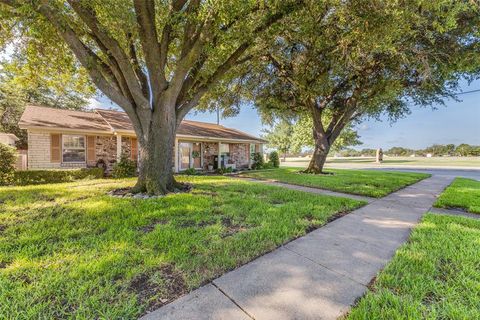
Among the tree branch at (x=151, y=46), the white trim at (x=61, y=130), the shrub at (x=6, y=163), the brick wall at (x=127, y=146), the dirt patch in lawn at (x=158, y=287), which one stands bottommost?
the dirt patch in lawn at (x=158, y=287)

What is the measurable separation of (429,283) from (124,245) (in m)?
3.53

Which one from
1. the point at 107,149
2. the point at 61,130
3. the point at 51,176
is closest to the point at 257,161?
the point at 107,149

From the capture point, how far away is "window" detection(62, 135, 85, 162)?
33.9 ft

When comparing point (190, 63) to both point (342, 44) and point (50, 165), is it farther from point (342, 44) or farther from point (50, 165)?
point (50, 165)

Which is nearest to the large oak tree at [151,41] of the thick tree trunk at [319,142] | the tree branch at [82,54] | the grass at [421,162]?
the tree branch at [82,54]

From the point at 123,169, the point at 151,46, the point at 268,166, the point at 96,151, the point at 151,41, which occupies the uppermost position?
the point at 151,41

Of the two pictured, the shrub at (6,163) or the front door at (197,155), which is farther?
the front door at (197,155)

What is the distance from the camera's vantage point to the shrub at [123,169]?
390 inches

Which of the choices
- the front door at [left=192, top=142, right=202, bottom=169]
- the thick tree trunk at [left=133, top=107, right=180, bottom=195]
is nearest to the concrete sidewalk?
the thick tree trunk at [left=133, top=107, right=180, bottom=195]

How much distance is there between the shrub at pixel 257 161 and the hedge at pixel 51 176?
10.4 metres

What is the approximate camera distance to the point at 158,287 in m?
2.04

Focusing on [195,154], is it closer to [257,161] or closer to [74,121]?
[257,161]

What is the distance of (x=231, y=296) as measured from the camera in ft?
6.28

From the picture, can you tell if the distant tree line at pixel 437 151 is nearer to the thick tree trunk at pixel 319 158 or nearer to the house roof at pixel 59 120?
the thick tree trunk at pixel 319 158
